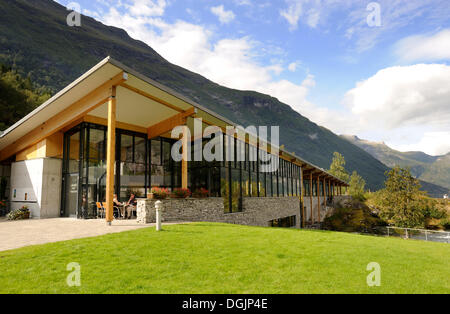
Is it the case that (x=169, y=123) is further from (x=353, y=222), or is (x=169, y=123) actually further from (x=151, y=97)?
(x=353, y=222)

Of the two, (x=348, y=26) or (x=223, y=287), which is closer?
(x=223, y=287)

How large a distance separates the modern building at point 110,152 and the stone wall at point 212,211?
91 mm

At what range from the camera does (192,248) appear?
6.45 metres

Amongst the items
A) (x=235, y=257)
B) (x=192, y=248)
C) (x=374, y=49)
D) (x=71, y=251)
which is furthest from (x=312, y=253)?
(x=374, y=49)

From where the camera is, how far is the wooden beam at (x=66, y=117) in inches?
440

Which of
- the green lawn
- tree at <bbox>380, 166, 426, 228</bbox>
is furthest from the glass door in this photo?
tree at <bbox>380, 166, 426, 228</bbox>

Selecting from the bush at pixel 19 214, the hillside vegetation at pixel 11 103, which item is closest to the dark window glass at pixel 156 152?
the bush at pixel 19 214

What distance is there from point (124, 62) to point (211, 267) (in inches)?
5739

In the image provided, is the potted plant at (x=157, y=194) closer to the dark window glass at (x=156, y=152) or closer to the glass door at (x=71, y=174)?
the dark window glass at (x=156, y=152)

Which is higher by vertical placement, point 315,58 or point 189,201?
point 315,58

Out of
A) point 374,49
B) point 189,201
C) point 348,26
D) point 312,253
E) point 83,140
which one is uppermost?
point 348,26

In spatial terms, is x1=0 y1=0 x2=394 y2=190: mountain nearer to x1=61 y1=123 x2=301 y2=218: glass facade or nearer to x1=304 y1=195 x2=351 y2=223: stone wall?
x1=61 y1=123 x2=301 y2=218: glass facade

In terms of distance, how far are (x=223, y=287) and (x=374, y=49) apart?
9777 millimetres
